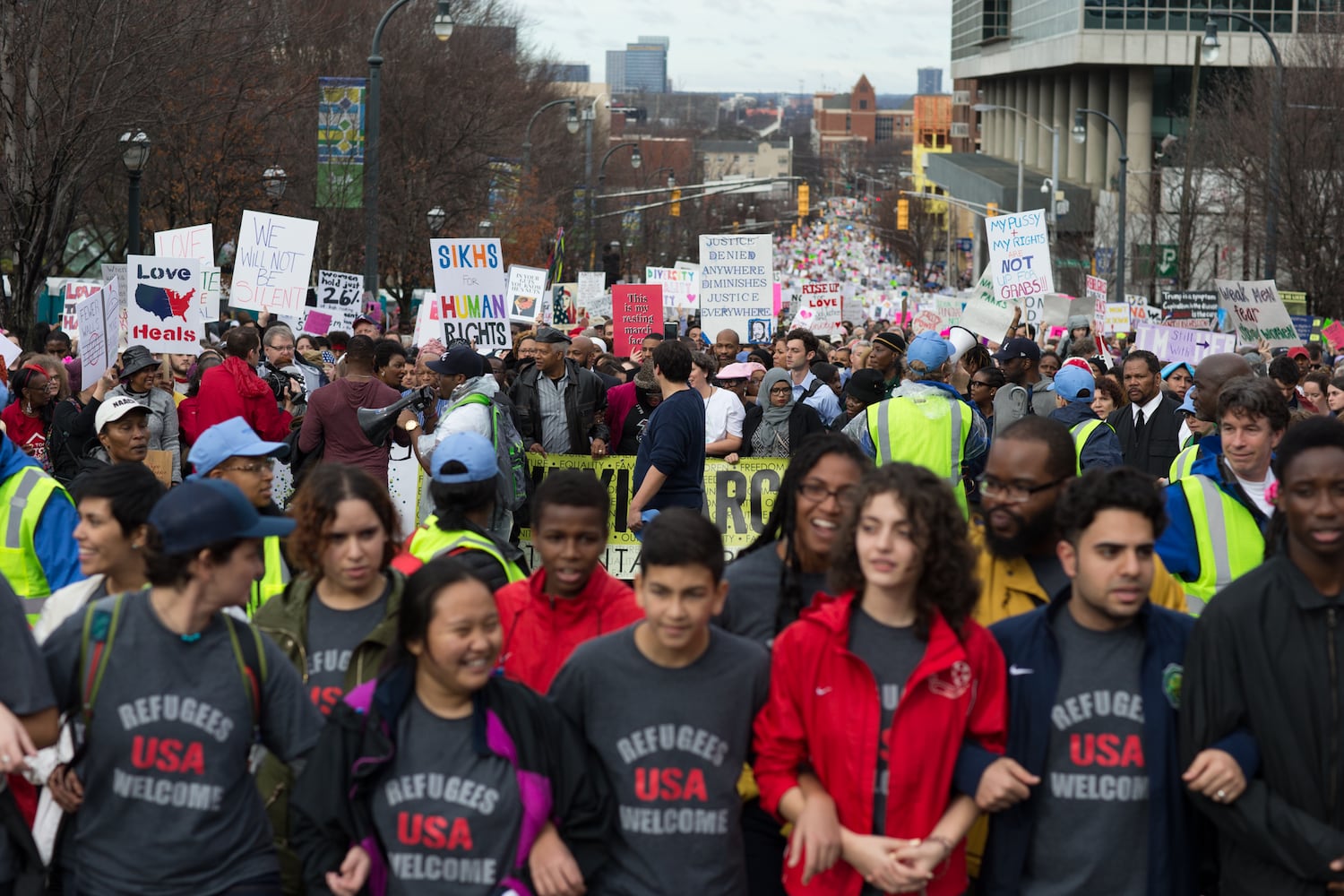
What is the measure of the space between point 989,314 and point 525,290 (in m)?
9.04

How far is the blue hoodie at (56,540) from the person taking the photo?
5.91m

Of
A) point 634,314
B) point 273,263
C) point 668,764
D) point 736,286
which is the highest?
point 273,263

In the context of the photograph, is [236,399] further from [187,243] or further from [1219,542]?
[1219,542]

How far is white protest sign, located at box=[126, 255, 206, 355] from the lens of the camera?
14023 mm

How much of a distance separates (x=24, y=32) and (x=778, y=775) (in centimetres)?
1804

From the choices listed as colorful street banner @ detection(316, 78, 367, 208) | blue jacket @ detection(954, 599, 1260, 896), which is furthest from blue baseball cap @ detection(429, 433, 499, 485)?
colorful street banner @ detection(316, 78, 367, 208)

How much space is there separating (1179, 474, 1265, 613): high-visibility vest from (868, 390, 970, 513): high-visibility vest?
208 centimetres

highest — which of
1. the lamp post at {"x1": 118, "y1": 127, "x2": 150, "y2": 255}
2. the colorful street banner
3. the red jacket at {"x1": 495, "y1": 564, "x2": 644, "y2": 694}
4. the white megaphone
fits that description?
the colorful street banner

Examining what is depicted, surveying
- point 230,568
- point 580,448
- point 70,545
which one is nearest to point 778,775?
point 230,568

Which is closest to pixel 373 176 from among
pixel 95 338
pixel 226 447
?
pixel 95 338

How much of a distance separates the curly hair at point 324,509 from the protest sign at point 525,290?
21.0 m

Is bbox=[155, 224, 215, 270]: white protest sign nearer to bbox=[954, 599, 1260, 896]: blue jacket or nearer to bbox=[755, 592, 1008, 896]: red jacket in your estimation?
bbox=[755, 592, 1008, 896]: red jacket

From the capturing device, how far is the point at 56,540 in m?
5.95

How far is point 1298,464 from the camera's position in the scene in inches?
174
